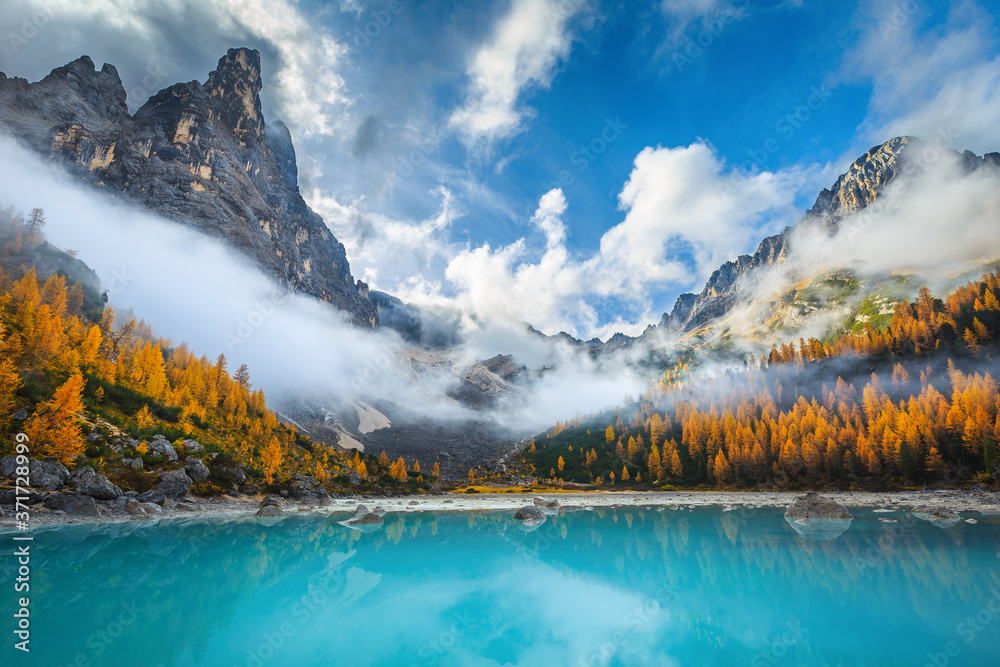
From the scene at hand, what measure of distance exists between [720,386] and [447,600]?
486 ft

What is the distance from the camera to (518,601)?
17.5 meters

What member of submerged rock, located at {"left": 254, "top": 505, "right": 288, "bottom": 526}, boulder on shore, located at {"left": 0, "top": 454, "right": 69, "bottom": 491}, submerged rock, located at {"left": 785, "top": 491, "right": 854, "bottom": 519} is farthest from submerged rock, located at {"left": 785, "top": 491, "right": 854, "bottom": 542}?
boulder on shore, located at {"left": 0, "top": 454, "right": 69, "bottom": 491}

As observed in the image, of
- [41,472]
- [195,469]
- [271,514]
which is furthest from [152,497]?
[271,514]

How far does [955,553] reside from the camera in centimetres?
2158

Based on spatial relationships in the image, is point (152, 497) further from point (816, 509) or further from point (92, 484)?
point (816, 509)

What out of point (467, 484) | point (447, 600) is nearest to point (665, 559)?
point (447, 600)

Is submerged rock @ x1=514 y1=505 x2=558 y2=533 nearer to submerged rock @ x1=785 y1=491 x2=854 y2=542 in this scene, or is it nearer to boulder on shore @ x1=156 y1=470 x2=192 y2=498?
submerged rock @ x1=785 y1=491 x2=854 y2=542

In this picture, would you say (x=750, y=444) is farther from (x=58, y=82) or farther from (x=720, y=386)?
(x=58, y=82)

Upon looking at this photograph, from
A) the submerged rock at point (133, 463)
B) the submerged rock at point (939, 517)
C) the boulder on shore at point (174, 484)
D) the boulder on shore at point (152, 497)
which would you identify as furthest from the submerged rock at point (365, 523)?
the submerged rock at point (939, 517)

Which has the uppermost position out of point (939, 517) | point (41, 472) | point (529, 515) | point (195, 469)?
point (41, 472)

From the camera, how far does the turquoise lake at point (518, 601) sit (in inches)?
458

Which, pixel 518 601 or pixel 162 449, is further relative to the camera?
pixel 162 449

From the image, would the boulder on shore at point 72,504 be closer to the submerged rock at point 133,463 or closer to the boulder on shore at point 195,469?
the submerged rock at point 133,463

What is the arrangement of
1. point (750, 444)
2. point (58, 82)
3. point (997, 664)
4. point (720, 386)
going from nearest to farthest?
point (997, 664), point (750, 444), point (720, 386), point (58, 82)
